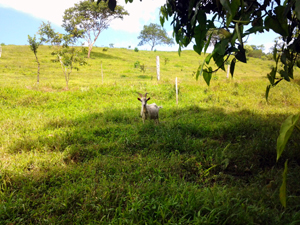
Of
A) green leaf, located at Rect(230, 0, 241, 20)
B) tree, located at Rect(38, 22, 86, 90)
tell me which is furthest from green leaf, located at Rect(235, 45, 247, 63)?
tree, located at Rect(38, 22, 86, 90)

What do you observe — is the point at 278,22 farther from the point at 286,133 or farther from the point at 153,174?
the point at 153,174

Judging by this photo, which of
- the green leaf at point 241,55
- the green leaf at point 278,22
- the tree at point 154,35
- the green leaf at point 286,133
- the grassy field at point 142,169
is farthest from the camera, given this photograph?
the tree at point 154,35

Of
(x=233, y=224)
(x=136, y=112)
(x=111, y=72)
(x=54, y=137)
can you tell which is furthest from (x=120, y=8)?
(x=233, y=224)

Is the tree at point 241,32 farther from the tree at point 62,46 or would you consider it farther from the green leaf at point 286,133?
the tree at point 62,46

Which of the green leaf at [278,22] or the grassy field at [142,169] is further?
the grassy field at [142,169]

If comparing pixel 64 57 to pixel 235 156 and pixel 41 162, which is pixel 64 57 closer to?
pixel 41 162

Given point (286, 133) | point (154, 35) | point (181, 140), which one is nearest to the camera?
point (286, 133)

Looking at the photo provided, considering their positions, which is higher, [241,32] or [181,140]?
[241,32]

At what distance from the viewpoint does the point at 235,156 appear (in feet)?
15.2

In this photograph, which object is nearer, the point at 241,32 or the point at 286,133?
the point at 286,133

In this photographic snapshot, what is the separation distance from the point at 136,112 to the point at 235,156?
5.11 m

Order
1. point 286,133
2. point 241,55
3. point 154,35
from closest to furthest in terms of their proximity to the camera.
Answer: point 286,133 → point 241,55 → point 154,35

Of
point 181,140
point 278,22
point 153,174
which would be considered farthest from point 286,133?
point 181,140

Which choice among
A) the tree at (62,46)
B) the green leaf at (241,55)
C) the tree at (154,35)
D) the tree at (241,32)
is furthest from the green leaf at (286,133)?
the tree at (154,35)
